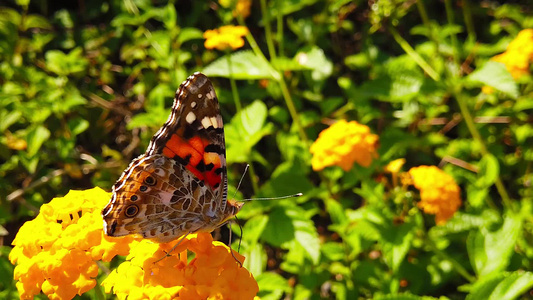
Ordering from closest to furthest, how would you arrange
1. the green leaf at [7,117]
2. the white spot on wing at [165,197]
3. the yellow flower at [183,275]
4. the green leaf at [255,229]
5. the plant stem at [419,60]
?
1. the yellow flower at [183,275]
2. the white spot on wing at [165,197]
3. the green leaf at [255,229]
4. the plant stem at [419,60]
5. the green leaf at [7,117]

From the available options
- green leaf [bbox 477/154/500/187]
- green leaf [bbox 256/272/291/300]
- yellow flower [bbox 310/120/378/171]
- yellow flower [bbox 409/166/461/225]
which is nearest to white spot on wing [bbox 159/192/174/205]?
green leaf [bbox 256/272/291/300]

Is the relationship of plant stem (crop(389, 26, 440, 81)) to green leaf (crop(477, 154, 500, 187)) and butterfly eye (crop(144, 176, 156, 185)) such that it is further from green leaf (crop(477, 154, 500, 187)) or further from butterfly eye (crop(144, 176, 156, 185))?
butterfly eye (crop(144, 176, 156, 185))

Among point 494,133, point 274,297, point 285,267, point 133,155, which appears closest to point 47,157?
point 133,155

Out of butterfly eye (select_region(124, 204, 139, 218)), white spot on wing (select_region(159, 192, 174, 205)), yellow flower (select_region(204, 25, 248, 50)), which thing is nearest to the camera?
butterfly eye (select_region(124, 204, 139, 218))

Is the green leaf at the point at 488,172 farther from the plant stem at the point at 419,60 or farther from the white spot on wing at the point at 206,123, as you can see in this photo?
the white spot on wing at the point at 206,123

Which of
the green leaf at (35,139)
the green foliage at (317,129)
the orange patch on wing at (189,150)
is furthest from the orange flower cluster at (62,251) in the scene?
the green leaf at (35,139)

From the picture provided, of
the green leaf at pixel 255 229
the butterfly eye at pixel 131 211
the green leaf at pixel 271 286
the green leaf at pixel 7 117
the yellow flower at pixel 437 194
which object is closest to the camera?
the butterfly eye at pixel 131 211

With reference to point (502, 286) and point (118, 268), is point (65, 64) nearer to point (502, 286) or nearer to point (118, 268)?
point (118, 268)
